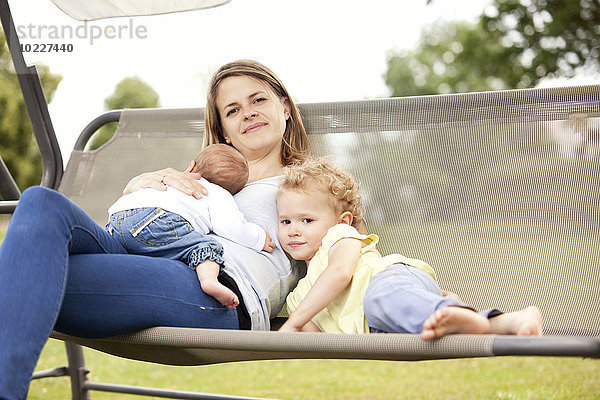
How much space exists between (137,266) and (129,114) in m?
1.24

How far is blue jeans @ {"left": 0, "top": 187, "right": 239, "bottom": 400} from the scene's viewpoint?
1.30 m

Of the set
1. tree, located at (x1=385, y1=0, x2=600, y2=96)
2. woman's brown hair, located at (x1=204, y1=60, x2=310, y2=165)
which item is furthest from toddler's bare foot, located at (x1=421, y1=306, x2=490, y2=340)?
tree, located at (x1=385, y1=0, x2=600, y2=96)

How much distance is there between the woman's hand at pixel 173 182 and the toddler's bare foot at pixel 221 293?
1.02 ft

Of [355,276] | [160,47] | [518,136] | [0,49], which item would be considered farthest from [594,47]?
[0,49]

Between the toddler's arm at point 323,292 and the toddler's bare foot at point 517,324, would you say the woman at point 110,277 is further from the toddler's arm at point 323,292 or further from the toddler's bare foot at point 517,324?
the toddler's bare foot at point 517,324

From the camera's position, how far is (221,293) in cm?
160

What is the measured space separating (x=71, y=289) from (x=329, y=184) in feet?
2.33

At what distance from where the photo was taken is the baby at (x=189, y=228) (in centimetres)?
167

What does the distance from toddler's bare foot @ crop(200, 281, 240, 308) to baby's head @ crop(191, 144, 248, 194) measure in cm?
46

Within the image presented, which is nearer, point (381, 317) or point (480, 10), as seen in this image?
point (381, 317)

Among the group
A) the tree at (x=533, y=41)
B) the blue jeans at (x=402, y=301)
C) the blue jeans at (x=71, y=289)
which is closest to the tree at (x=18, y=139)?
the tree at (x=533, y=41)

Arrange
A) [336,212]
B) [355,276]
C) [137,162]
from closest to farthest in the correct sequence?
[355,276]
[336,212]
[137,162]

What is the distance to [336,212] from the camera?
1.88m

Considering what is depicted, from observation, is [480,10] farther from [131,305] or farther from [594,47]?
[131,305]
